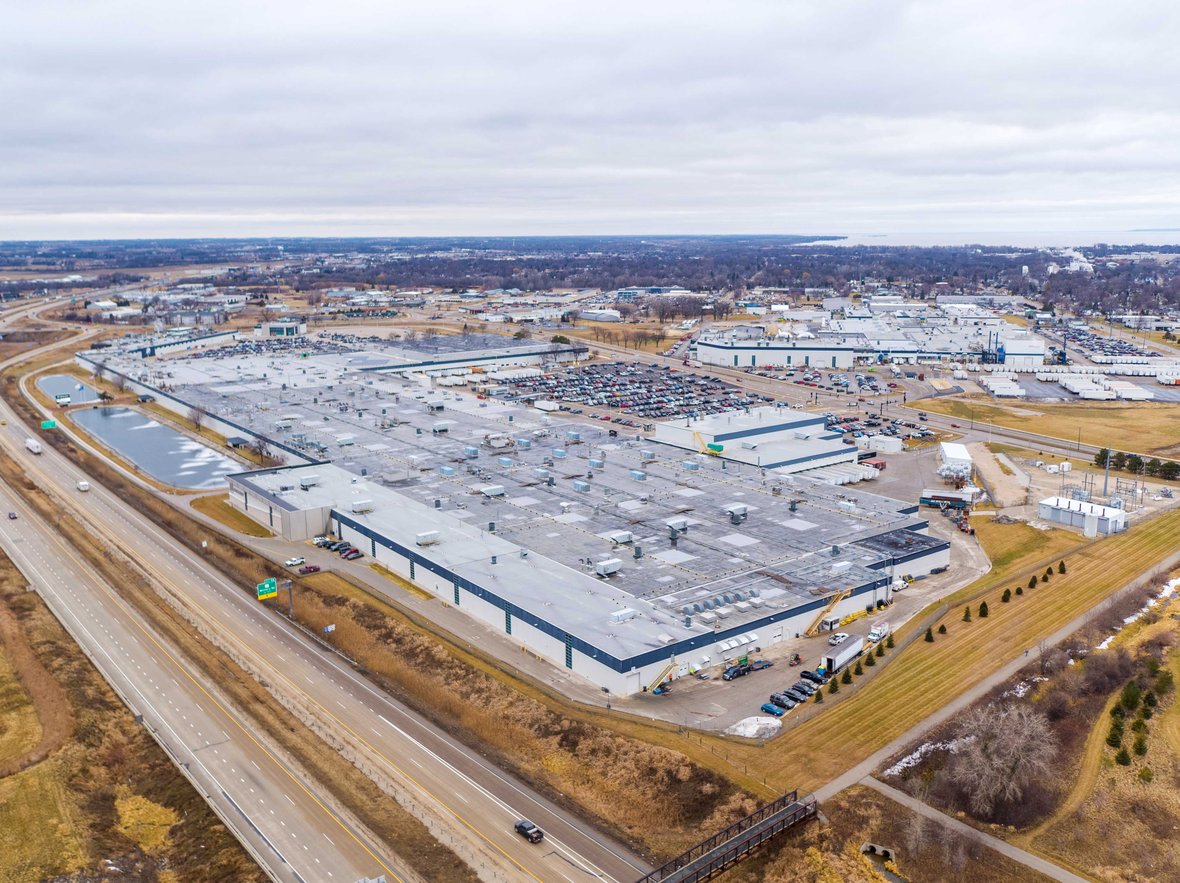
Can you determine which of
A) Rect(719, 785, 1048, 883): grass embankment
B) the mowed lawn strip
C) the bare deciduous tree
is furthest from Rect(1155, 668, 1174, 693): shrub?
Rect(719, 785, 1048, 883): grass embankment

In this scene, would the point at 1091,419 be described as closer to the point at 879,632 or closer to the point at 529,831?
the point at 879,632

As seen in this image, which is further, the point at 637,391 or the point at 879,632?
the point at 637,391

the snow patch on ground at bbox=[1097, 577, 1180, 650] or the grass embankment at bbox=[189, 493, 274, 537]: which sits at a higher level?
the snow patch on ground at bbox=[1097, 577, 1180, 650]

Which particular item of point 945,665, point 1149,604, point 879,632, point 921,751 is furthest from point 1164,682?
point 921,751

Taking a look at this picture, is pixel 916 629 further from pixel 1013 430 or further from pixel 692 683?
pixel 1013 430

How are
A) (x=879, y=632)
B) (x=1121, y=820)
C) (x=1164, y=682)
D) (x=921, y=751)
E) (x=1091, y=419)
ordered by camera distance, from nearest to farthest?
(x=1121, y=820) < (x=921, y=751) < (x=1164, y=682) < (x=879, y=632) < (x=1091, y=419)

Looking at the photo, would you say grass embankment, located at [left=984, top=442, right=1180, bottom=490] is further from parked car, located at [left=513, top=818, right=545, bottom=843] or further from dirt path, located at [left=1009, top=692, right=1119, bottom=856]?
parked car, located at [left=513, top=818, right=545, bottom=843]

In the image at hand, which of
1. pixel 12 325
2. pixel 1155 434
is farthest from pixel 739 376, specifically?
pixel 12 325

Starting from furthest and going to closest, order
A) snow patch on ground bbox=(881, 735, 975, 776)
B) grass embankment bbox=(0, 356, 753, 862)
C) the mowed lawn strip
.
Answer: the mowed lawn strip
snow patch on ground bbox=(881, 735, 975, 776)
grass embankment bbox=(0, 356, 753, 862)
